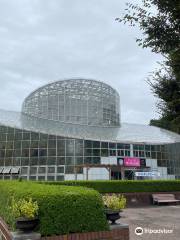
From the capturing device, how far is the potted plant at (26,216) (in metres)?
6.05

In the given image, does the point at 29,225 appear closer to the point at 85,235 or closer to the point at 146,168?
the point at 85,235

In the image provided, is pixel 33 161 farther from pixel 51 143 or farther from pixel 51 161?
pixel 51 143

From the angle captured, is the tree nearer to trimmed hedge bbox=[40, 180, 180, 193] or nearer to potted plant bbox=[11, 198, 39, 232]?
potted plant bbox=[11, 198, 39, 232]

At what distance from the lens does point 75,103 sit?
6178 cm

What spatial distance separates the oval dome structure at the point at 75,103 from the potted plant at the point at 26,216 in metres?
53.1

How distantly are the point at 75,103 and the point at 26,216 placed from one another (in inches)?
2202

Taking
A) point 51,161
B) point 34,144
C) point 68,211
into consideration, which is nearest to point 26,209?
point 68,211

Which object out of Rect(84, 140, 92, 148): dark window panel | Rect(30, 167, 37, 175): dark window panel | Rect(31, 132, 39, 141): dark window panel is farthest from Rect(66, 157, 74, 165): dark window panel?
Rect(31, 132, 39, 141): dark window panel

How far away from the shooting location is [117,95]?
6894cm

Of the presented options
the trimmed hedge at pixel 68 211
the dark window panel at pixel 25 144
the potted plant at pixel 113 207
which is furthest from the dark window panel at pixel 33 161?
the trimmed hedge at pixel 68 211

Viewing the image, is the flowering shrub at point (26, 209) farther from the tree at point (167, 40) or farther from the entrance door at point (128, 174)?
the entrance door at point (128, 174)

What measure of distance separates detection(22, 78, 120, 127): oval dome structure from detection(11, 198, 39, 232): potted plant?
2091 inches

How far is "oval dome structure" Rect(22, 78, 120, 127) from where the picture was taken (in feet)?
199

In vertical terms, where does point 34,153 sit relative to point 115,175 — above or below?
above
